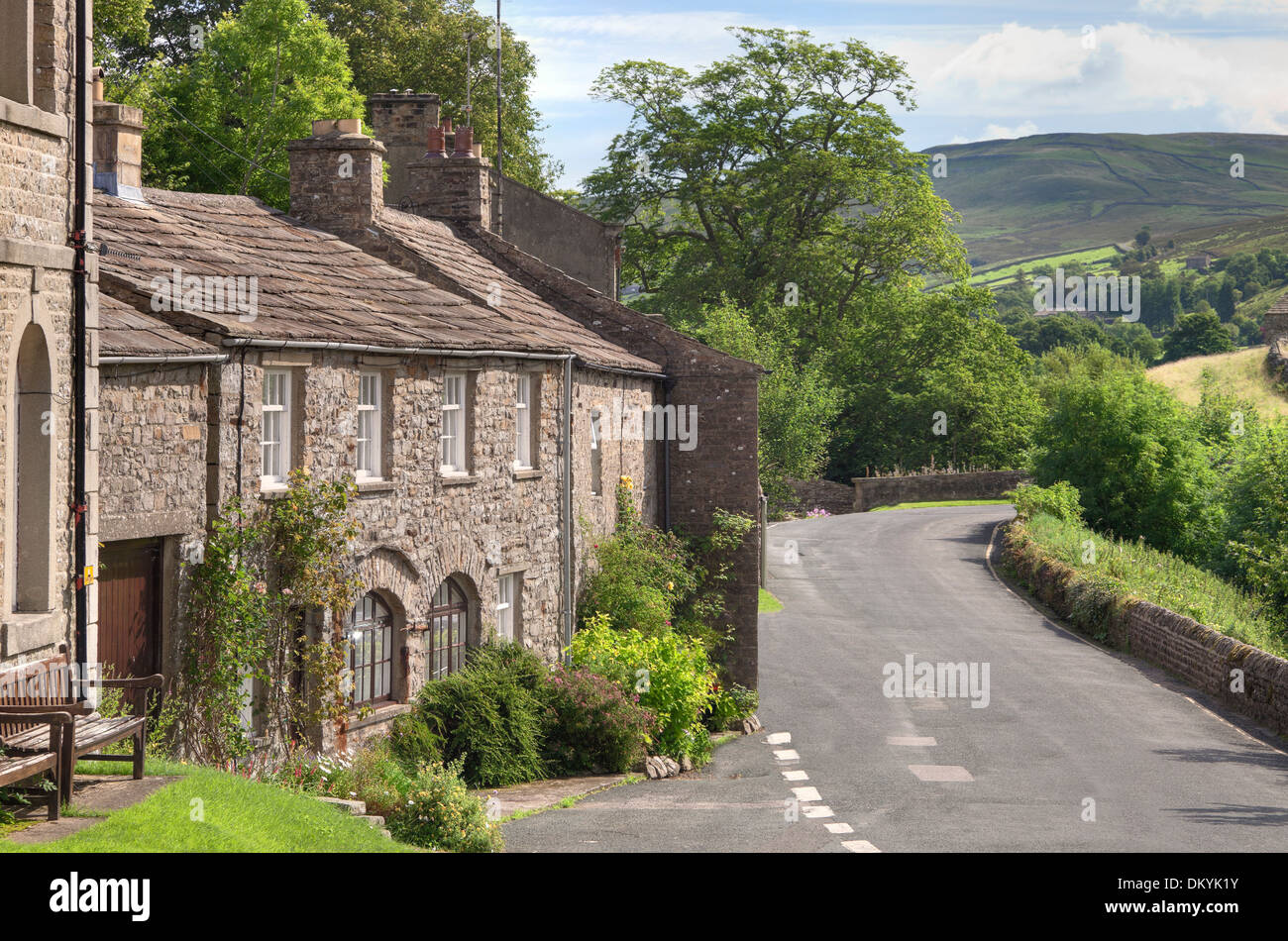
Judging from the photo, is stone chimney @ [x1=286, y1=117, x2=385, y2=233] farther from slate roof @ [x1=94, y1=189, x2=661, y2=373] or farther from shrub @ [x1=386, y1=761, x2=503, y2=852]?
shrub @ [x1=386, y1=761, x2=503, y2=852]

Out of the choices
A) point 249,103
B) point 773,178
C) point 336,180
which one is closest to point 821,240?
point 773,178

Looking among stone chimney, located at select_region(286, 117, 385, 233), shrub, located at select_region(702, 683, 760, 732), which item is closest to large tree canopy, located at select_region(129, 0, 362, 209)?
stone chimney, located at select_region(286, 117, 385, 233)

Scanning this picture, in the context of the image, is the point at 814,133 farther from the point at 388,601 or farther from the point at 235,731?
the point at 235,731

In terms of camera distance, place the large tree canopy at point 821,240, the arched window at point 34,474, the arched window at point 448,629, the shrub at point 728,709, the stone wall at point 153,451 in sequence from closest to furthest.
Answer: the arched window at point 34,474
the stone wall at point 153,451
the arched window at point 448,629
the shrub at point 728,709
the large tree canopy at point 821,240

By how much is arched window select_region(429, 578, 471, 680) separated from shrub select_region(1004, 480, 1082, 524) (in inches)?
1154

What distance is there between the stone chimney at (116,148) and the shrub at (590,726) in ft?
31.6

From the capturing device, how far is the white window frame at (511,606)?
21.8m

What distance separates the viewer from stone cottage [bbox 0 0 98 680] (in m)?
11.0

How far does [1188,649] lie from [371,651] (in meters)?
19.0

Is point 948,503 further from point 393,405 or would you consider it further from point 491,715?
point 393,405

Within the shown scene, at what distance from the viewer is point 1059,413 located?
154ft

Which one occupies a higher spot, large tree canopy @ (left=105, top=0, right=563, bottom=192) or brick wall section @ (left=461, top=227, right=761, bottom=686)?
large tree canopy @ (left=105, top=0, right=563, bottom=192)

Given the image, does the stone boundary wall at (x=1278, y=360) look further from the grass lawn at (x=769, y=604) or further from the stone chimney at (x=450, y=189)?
the stone chimney at (x=450, y=189)

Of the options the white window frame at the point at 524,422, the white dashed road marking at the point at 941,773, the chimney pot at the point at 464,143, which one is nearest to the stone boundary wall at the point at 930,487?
the chimney pot at the point at 464,143
